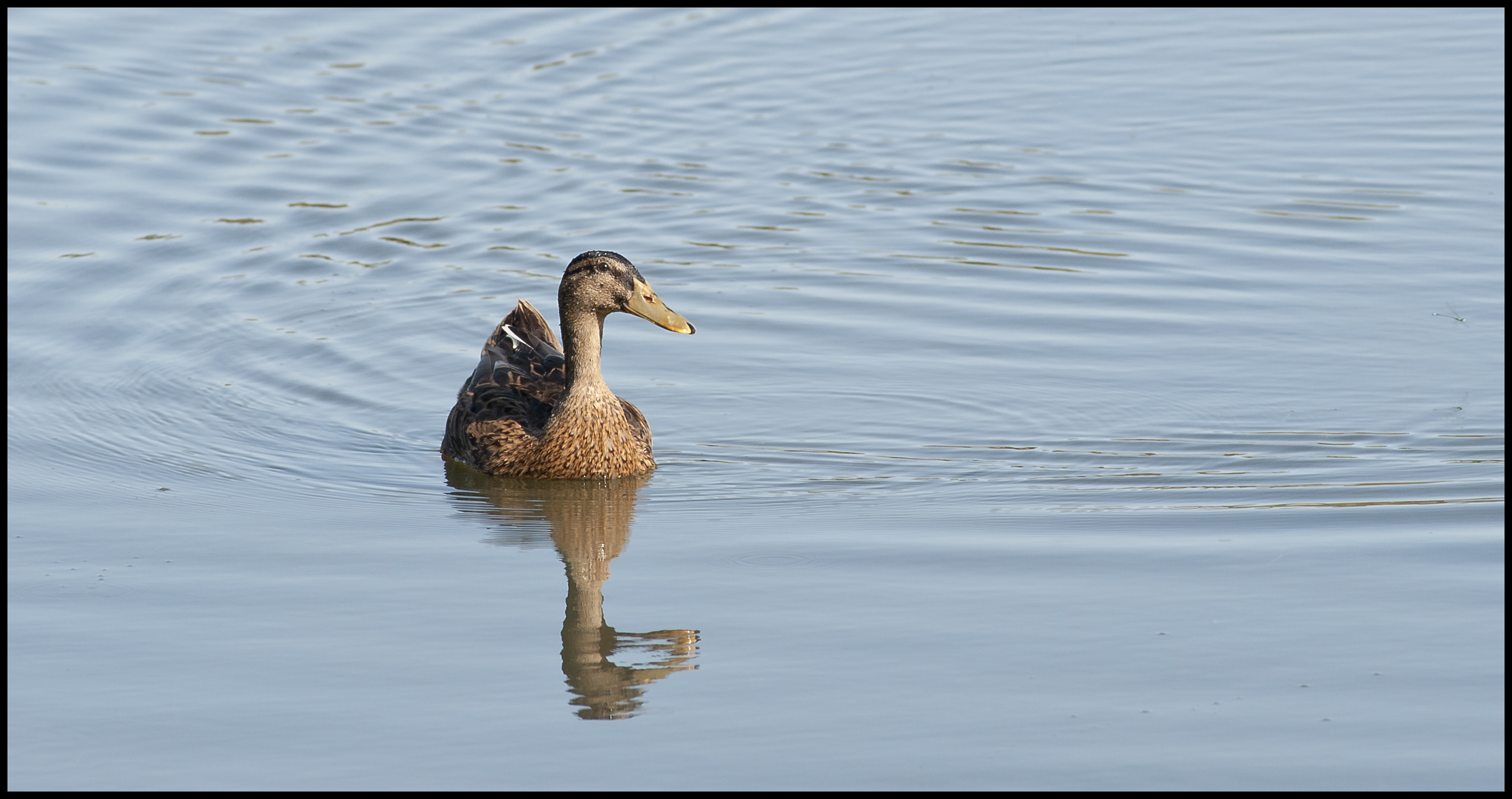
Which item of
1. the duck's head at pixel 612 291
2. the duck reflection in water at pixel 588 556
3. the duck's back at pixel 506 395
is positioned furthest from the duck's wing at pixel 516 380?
the duck's head at pixel 612 291

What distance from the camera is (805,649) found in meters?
6.47

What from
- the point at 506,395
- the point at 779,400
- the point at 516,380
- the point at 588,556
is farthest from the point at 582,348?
the point at 588,556

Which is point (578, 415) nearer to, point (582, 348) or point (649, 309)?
point (582, 348)

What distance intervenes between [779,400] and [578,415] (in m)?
1.43

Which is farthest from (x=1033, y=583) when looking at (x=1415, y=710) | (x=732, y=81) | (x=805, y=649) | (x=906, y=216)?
(x=732, y=81)

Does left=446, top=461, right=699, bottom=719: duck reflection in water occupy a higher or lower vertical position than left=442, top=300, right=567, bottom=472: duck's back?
lower

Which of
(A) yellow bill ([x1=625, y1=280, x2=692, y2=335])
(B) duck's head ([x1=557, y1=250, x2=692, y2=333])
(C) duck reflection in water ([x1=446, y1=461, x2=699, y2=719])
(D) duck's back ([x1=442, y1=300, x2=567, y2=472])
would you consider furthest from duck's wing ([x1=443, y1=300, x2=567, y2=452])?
(A) yellow bill ([x1=625, y1=280, x2=692, y2=335])

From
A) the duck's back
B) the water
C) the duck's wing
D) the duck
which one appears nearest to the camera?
the water

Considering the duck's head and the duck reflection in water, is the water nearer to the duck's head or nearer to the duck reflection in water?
the duck reflection in water

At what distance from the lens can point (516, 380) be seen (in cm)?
986

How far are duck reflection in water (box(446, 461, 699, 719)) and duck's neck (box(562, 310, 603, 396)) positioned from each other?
1.64ft

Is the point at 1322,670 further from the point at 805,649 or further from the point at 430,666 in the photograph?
the point at 430,666

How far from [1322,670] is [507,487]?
13.9ft

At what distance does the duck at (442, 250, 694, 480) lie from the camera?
916 centimetres
